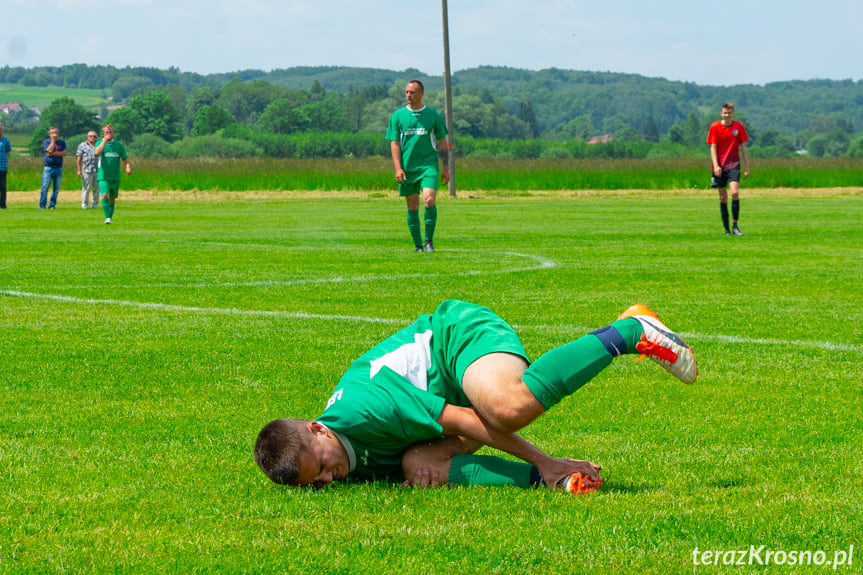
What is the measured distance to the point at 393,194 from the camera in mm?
39625

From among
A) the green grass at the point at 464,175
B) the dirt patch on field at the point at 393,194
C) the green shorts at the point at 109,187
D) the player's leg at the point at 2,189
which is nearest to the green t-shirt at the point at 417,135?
the green shorts at the point at 109,187

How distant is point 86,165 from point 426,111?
54.1 ft

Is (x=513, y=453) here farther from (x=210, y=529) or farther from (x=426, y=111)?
(x=426, y=111)

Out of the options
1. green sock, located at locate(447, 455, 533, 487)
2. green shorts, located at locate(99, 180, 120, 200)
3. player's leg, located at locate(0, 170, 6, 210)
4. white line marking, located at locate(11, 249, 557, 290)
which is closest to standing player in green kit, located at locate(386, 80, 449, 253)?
white line marking, located at locate(11, 249, 557, 290)

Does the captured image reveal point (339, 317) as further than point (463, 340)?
Answer: Yes

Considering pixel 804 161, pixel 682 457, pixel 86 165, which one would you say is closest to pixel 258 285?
pixel 682 457

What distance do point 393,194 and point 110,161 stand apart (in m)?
18.4

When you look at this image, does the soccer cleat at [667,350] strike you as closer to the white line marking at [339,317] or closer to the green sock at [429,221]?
the white line marking at [339,317]

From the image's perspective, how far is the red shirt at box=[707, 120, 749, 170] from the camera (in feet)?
57.2

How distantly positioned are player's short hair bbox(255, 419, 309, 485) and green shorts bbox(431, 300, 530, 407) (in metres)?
0.58

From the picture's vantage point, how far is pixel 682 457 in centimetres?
429

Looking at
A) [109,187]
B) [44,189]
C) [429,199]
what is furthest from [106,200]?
[429,199]

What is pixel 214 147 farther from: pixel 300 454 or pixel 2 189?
pixel 300 454

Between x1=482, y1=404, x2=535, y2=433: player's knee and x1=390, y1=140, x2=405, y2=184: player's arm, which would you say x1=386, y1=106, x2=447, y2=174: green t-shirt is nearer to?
x1=390, y1=140, x2=405, y2=184: player's arm
